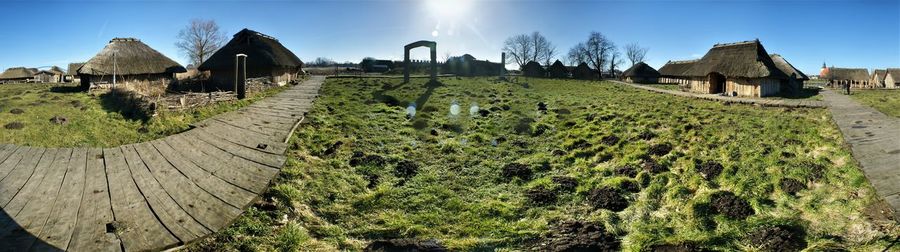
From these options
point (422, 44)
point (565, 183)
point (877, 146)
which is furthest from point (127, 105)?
point (422, 44)

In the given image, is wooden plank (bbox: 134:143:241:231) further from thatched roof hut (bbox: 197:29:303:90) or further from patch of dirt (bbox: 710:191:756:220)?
thatched roof hut (bbox: 197:29:303:90)

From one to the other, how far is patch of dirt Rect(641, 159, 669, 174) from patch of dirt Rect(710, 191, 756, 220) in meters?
2.30

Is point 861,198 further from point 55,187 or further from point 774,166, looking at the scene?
point 55,187

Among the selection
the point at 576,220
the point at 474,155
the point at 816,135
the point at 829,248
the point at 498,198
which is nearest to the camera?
the point at 829,248

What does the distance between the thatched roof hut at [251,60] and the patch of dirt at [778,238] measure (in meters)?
32.7

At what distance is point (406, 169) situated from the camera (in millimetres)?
13141

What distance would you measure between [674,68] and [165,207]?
74.1m

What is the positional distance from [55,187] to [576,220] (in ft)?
35.7

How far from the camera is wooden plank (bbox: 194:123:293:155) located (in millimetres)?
12953

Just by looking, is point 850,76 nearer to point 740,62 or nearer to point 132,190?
point 740,62

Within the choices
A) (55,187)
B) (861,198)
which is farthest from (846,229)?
(55,187)

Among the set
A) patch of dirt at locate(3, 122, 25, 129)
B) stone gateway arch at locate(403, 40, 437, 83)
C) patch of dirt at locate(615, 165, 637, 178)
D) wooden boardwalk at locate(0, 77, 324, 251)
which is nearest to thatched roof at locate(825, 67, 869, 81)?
stone gateway arch at locate(403, 40, 437, 83)

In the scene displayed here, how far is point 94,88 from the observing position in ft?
95.9

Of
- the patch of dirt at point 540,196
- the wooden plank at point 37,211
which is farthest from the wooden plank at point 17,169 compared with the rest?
the patch of dirt at point 540,196
